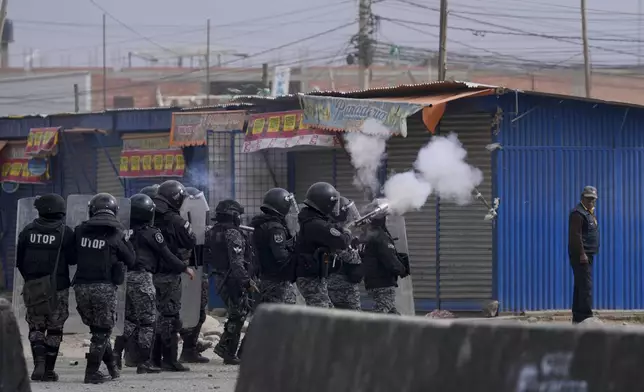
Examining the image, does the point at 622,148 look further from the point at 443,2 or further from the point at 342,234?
the point at 443,2

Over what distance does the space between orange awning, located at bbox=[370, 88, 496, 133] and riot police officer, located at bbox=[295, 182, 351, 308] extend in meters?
3.50

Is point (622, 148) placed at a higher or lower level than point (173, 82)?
lower

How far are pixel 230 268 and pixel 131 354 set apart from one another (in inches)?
55.3

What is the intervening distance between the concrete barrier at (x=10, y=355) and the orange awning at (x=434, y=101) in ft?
28.2

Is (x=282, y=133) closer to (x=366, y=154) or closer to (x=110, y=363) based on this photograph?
(x=366, y=154)

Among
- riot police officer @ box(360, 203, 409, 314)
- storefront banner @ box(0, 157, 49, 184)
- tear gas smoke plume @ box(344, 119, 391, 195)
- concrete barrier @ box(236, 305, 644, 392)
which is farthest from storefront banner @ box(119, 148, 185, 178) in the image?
concrete barrier @ box(236, 305, 644, 392)

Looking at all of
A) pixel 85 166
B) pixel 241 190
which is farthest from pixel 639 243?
pixel 85 166

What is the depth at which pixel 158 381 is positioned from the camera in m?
9.95

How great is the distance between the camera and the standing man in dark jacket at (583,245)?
489 inches

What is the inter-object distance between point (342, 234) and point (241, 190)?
22.4ft

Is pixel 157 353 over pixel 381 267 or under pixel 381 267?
under

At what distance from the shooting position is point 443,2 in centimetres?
2569

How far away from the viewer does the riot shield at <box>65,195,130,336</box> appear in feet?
36.7

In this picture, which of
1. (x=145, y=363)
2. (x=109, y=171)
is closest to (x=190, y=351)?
(x=145, y=363)
